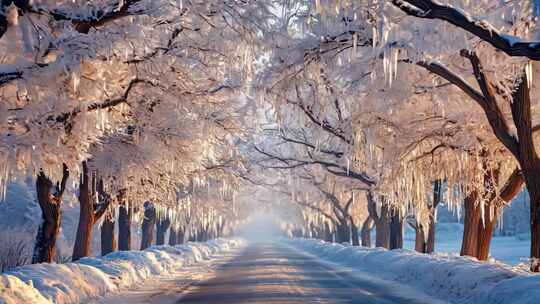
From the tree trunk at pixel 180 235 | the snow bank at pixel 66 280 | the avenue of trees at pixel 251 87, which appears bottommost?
the tree trunk at pixel 180 235

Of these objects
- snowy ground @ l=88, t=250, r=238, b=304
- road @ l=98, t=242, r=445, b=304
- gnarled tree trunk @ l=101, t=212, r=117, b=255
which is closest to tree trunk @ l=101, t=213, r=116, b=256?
gnarled tree trunk @ l=101, t=212, r=117, b=255

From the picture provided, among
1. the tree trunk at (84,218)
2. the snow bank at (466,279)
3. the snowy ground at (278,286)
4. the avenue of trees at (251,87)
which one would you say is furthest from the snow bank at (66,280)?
the snow bank at (466,279)

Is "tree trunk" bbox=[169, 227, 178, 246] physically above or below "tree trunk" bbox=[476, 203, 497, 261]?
below

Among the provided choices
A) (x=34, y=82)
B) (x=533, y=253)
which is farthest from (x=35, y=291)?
(x=533, y=253)

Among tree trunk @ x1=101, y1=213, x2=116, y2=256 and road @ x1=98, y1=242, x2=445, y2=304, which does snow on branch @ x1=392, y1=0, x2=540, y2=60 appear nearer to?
road @ x1=98, y1=242, x2=445, y2=304

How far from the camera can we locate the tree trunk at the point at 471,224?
18922mm

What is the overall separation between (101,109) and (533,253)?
31.6 feet

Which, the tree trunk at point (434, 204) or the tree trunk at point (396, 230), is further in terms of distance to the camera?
the tree trunk at point (396, 230)

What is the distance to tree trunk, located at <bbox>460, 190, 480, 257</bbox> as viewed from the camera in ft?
62.1

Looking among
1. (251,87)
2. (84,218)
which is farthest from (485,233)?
(84,218)

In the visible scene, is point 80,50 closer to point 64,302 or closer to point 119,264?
point 64,302

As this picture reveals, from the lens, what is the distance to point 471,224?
19359 mm

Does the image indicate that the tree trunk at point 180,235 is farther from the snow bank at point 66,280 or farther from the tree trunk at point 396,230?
the snow bank at point 66,280

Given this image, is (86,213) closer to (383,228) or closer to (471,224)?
(471,224)
